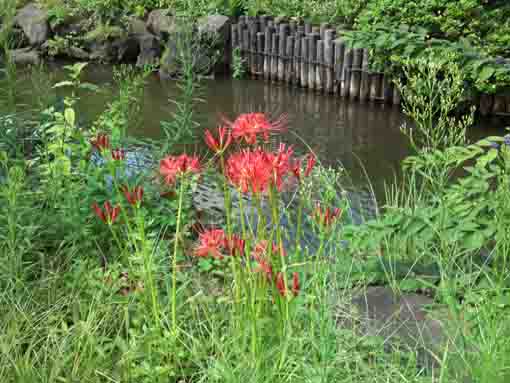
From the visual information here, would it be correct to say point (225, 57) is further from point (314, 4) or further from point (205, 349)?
point (205, 349)

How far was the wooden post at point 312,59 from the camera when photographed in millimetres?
9602

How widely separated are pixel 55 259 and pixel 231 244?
52.8 inches

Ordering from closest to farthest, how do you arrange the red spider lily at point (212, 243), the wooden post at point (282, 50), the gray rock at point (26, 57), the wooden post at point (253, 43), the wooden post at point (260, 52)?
the red spider lily at point (212, 243), the wooden post at point (282, 50), the wooden post at point (260, 52), the wooden post at point (253, 43), the gray rock at point (26, 57)

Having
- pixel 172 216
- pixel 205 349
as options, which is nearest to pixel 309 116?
pixel 172 216

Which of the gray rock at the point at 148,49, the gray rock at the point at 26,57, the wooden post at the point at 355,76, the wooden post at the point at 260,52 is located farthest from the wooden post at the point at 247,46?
the gray rock at the point at 26,57

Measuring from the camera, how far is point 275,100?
30.7 ft

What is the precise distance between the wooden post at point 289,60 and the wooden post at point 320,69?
23.7 inches

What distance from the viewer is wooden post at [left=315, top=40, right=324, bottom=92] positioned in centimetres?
948

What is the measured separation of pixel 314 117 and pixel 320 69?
151 centimetres

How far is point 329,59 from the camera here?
937 centimetres

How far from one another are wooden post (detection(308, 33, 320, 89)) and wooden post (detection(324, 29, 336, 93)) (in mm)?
211

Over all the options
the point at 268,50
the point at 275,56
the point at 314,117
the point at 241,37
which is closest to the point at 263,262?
the point at 314,117

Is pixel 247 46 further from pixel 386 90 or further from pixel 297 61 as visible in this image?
pixel 386 90

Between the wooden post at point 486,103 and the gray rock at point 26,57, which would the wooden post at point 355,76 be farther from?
the gray rock at point 26,57
